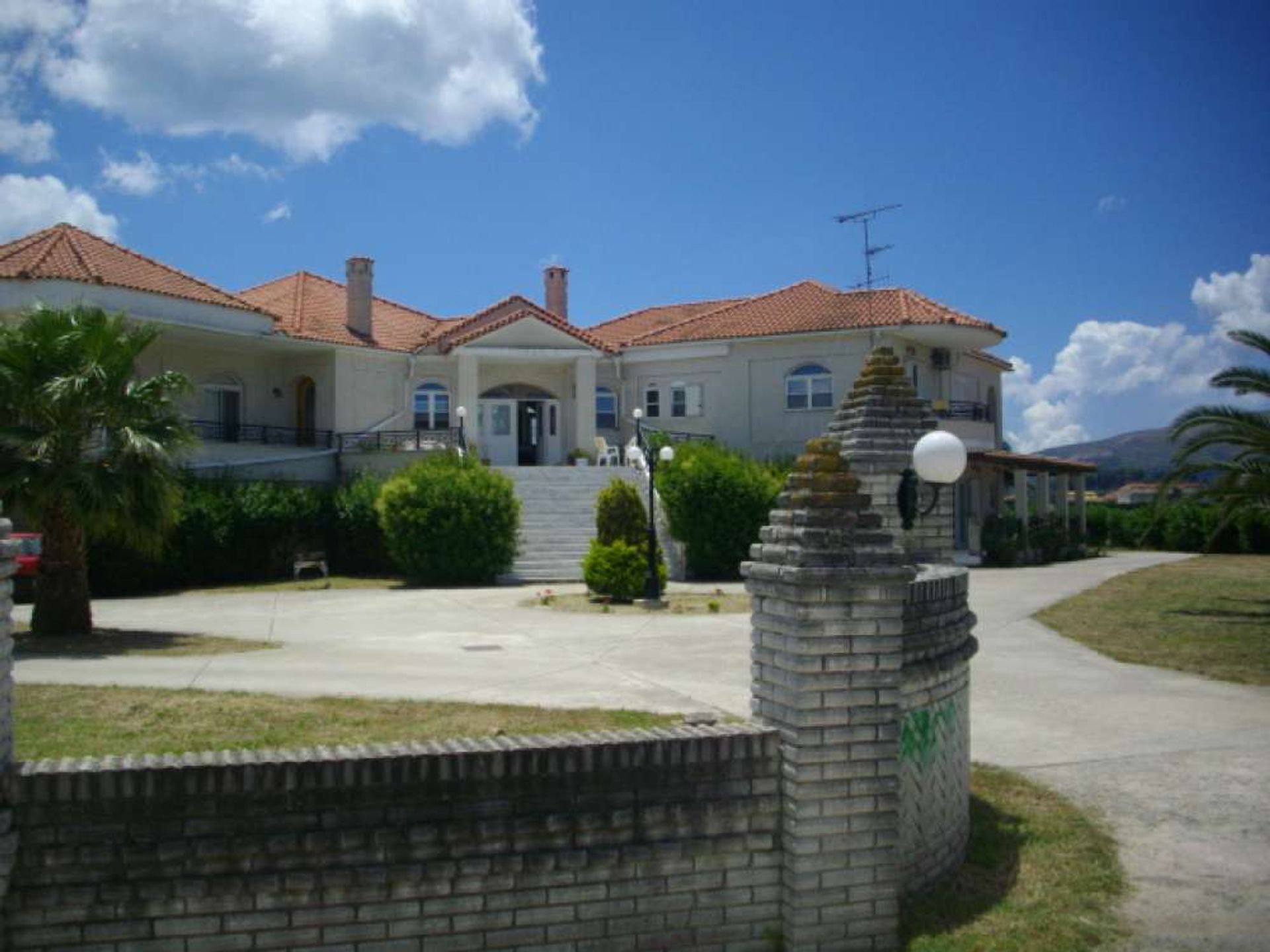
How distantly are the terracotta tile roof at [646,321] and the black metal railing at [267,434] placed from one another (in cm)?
1244

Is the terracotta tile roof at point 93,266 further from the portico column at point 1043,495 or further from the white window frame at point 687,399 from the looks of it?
the portico column at point 1043,495

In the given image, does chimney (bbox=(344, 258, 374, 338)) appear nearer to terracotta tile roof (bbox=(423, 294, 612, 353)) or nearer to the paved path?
terracotta tile roof (bbox=(423, 294, 612, 353))

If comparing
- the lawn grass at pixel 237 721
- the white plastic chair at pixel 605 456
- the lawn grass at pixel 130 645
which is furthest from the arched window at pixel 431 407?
the lawn grass at pixel 237 721

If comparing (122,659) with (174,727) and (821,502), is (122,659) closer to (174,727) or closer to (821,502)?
(174,727)

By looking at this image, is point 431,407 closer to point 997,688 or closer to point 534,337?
point 534,337

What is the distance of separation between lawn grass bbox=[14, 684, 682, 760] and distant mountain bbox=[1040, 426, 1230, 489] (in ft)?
342

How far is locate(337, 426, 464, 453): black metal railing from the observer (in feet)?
113

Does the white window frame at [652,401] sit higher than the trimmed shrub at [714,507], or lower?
higher

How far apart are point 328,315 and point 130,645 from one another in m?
24.7

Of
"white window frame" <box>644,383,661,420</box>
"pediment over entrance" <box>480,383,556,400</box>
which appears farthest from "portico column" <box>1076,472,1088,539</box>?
"pediment over entrance" <box>480,383,556,400</box>

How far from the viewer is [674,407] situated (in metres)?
39.6

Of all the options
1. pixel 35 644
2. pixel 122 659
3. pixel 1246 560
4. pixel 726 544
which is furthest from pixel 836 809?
pixel 1246 560

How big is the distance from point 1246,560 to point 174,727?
3870 cm

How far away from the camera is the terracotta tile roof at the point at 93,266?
2750 cm
